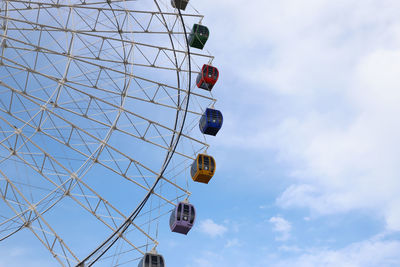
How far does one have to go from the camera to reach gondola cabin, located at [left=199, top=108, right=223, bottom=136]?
3484cm

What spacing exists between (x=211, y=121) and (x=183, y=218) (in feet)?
24.6

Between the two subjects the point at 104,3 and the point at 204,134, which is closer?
the point at 104,3

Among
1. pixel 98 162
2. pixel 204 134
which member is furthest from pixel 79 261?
pixel 204 134

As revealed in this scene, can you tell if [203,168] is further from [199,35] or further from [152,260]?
[199,35]

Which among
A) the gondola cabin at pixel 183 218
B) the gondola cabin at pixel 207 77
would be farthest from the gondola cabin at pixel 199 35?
the gondola cabin at pixel 183 218

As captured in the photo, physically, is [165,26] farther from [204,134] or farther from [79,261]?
[79,261]

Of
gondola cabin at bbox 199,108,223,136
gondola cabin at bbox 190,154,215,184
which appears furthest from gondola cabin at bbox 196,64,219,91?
gondola cabin at bbox 190,154,215,184

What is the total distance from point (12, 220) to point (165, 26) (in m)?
15.6

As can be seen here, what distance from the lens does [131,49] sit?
3200 cm

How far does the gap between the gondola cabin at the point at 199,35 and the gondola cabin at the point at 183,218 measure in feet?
41.0

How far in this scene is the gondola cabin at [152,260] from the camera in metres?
29.2

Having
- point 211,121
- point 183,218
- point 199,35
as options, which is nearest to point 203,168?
point 211,121

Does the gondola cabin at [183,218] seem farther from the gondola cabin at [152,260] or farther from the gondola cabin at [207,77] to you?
the gondola cabin at [207,77]

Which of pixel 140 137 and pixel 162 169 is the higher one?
pixel 140 137
